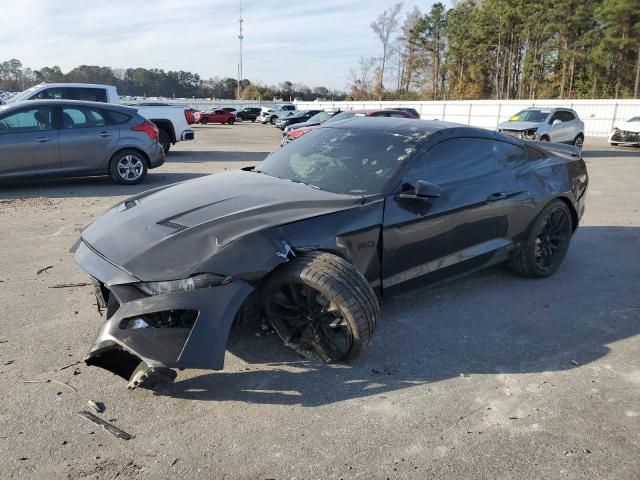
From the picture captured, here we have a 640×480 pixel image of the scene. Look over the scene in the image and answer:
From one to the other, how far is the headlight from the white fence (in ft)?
123

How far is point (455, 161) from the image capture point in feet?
14.4

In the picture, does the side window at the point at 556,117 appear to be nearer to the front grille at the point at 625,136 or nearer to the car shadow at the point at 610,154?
the car shadow at the point at 610,154

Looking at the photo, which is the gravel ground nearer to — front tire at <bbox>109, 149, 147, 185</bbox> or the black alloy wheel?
the black alloy wheel

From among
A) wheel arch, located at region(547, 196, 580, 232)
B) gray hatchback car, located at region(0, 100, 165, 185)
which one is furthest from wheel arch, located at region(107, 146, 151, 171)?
wheel arch, located at region(547, 196, 580, 232)

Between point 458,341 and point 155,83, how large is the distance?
360 ft

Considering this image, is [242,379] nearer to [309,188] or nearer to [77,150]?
[309,188]

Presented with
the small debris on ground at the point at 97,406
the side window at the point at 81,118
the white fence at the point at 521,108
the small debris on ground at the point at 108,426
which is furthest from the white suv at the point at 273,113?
the small debris on ground at the point at 108,426

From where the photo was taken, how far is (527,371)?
3385mm

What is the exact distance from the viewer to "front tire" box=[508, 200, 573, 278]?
495 cm

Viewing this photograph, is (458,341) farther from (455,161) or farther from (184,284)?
(184,284)

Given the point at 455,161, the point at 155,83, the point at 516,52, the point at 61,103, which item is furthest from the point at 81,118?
the point at 155,83

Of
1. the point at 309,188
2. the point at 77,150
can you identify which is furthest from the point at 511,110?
the point at 309,188

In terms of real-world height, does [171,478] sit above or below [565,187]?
below

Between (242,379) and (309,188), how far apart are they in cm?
152
